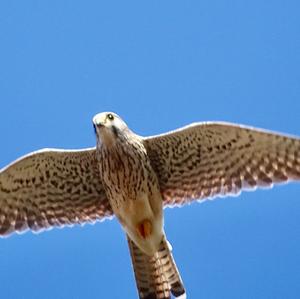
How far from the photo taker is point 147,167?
11031mm

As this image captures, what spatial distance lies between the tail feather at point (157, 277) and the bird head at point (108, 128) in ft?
3.51

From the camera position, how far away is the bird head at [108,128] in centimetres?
1078

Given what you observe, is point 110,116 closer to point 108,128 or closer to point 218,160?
point 108,128

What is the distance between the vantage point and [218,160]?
11.1m

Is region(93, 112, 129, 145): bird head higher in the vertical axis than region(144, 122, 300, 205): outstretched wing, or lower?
higher

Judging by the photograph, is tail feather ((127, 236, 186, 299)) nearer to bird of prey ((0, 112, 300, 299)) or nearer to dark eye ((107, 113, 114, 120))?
bird of prey ((0, 112, 300, 299))

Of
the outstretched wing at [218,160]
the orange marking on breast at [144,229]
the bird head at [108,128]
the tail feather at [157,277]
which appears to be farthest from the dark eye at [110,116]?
the tail feather at [157,277]

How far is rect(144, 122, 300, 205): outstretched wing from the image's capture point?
35.8 ft

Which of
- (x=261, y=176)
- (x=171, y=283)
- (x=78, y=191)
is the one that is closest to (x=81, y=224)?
(x=78, y=191)

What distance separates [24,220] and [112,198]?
0.91 m

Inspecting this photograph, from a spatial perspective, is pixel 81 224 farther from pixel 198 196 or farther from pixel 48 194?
pixel 198 196

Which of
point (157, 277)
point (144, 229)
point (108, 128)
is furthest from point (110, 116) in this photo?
point (157, 277)

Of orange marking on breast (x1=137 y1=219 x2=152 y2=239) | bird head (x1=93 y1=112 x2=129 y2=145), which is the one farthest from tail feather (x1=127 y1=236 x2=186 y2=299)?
bird head (x1=93 y1=112 x2=129 y2=145)

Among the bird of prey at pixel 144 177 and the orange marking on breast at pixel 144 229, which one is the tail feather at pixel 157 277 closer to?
the bird of prey at pixel 144 177
